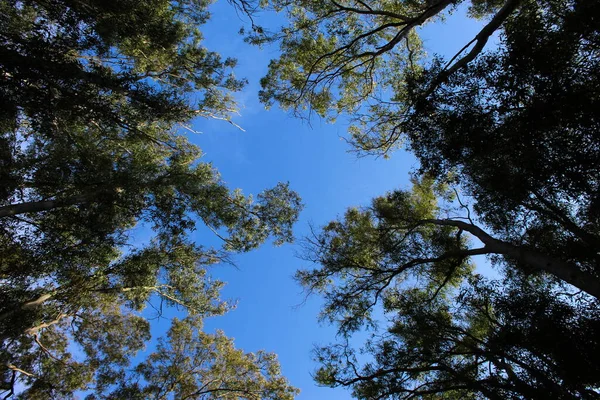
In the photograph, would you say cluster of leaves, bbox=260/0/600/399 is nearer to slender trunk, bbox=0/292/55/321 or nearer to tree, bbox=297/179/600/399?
tree, bbox=297/179/600/399

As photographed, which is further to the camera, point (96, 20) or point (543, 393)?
point (96, 20)

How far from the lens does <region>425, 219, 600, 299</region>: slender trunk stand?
4.43 meters

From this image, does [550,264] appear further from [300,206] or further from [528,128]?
[300,206]

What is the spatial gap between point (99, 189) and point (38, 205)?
1.14 metres

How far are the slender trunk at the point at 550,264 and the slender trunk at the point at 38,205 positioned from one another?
820 centimetres

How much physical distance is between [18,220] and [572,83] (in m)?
9.89

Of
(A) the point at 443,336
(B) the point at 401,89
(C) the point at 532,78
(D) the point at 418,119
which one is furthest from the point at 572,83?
(B) the point at 401,89

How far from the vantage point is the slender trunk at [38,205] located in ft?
19.5

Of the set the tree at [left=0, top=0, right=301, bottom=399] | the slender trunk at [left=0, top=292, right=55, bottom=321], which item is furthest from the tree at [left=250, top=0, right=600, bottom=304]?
the slender trunk at [left=0, top=292, right=55, bottom=321]

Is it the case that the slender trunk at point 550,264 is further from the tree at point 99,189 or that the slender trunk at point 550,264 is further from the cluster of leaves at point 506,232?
the tree at point 99,189

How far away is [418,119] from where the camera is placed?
5.77 metres

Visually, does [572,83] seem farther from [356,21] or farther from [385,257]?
[356,21]

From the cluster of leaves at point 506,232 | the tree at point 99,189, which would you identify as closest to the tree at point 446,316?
the cluster of leaves at point 506,232

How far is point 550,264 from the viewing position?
505 centimetres
